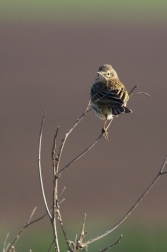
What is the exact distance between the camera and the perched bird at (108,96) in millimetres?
6152

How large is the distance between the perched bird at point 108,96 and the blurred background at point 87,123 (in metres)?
3.18

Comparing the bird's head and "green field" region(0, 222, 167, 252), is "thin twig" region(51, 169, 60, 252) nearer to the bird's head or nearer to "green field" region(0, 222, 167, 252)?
the bird's head

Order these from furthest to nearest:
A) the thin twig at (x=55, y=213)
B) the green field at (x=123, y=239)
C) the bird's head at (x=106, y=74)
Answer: the green field at (x=123, y=239) < the bird's head at (x=106, y=74) < the thin twig at (x=55, y=213)

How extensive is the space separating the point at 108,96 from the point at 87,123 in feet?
43.2

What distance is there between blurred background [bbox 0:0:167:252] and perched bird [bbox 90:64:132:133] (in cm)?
318

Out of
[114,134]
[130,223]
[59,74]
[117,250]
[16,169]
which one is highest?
[59,74]

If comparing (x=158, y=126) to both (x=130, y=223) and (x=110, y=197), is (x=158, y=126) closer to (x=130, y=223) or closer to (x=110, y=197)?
(x=110, y=197)

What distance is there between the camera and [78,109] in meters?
21.0

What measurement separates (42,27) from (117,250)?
27977mm

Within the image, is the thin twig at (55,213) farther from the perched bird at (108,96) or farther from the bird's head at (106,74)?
the bird's head at (106,74)

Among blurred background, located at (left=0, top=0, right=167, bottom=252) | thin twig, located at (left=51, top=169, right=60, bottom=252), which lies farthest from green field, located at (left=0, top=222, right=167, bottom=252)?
thin twig, located at (left=51, top=169, right=60, bottom=252)

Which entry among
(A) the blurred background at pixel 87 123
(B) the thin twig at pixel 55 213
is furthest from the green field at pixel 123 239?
(B) the thin twig at pixel 55 213

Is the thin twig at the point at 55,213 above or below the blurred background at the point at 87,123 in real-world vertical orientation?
below

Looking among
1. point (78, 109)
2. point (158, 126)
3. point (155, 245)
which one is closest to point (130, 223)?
point (155, 245)
